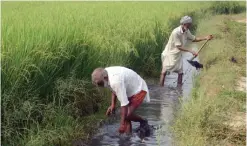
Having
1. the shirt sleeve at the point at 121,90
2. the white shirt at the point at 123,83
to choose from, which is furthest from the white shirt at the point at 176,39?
the shirt sleeve at the point at 121,90

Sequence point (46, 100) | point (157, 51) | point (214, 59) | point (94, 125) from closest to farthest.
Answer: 1. point (46, 100)
2. point (94, 125)
3. point (157, 51)
4. point (214, 59)

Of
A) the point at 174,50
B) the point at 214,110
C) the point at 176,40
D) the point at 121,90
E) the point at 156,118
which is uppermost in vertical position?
the point at 176,40

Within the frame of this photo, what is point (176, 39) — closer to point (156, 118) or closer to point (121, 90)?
point (156, 118)

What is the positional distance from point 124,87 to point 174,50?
Result: 354cm

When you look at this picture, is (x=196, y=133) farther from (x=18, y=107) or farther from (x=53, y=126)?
(x=18, y=107)

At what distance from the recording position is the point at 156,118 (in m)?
6.50

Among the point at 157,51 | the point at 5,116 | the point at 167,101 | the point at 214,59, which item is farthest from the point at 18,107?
the point at 214,59

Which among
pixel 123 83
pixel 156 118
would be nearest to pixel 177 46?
pixel 156 118

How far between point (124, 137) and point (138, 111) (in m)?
1.33

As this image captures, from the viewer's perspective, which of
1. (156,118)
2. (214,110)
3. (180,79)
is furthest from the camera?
(180,79)

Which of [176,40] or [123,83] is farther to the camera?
[176,40]

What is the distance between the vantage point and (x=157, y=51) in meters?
9.48

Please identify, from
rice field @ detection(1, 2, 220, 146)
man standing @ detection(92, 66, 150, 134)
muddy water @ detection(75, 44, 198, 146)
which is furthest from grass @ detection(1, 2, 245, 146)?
man standing @ detection(92, 66, 150, 134)

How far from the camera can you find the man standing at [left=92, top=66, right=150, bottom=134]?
4.89 metres
